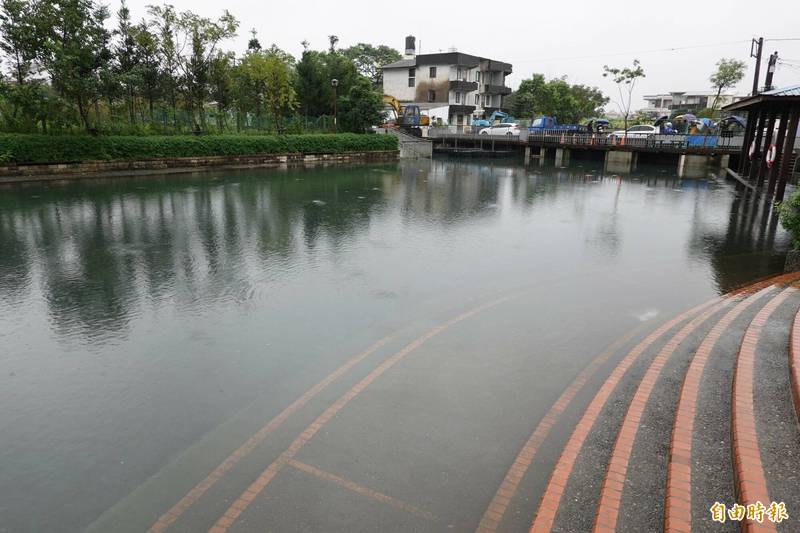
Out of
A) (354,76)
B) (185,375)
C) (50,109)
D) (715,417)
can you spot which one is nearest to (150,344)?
(185,375)

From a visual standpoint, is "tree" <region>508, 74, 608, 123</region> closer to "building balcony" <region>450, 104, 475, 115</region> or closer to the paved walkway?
"building balcony" <region>450, 104, 475, 115</region>

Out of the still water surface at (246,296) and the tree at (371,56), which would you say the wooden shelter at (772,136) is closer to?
the still water surface at (246,296)

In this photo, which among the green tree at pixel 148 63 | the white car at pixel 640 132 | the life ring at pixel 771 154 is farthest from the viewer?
the white car at pixel 640 132

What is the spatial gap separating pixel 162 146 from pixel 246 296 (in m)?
22.8

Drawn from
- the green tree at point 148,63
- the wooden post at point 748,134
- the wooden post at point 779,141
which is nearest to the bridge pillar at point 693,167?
the wooden post at point 748,134

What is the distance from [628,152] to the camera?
3912cm

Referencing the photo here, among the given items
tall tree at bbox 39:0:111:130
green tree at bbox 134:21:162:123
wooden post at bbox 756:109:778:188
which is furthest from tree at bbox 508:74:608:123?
tall tree at bbox 39:0:111:130

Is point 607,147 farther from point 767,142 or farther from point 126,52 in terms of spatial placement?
point 126,52

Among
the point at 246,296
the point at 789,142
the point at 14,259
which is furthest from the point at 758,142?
the point at 14,259

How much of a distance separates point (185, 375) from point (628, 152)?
39.3m

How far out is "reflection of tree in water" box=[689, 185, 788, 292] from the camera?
35.2ft

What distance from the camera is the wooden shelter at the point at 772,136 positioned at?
1794cm

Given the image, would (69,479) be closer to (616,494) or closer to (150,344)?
(150,344)

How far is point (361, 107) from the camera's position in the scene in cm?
4009
